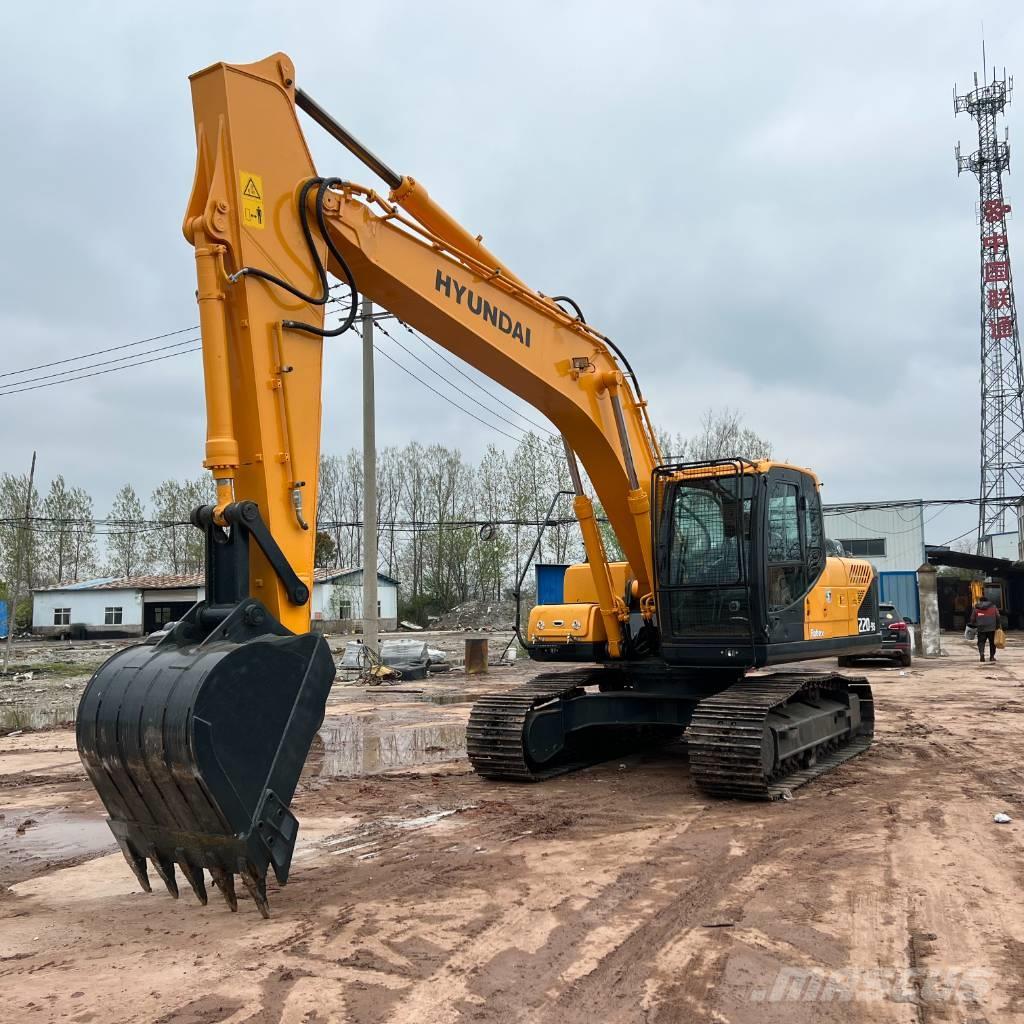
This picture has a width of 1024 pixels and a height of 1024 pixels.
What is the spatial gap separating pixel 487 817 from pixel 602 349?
4.00m

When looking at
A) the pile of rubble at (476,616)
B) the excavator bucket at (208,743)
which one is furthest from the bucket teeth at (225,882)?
the pile of rubble at (476,616)

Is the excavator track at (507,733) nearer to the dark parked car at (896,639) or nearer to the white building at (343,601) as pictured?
the dark parked car at (896,639)

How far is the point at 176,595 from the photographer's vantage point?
47594 mm

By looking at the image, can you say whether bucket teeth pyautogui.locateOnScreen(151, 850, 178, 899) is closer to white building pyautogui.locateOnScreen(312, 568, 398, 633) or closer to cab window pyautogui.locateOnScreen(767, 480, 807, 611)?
cab window pyautogui.locateOnScreen(767, 480, 807, 611)

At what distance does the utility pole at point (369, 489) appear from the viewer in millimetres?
20375

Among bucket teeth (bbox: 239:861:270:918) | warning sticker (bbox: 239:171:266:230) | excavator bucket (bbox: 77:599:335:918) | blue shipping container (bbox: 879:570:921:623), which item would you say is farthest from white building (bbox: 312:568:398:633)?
bucket teeth (bbox: 239:861:270:918)

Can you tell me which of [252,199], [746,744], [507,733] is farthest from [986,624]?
[252,199]

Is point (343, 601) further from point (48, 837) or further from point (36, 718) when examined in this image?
point (48, 837)

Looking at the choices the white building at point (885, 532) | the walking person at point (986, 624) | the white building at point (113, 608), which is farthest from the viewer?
the white building at point (113, 608)

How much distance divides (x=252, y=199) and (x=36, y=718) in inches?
491

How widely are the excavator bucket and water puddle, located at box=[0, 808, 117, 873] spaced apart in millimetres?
2310

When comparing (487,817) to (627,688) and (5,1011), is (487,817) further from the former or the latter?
(5,1011)

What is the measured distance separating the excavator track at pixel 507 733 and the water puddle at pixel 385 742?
1.59 m

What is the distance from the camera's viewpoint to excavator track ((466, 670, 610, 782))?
8.59 metres
